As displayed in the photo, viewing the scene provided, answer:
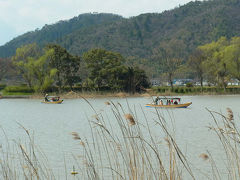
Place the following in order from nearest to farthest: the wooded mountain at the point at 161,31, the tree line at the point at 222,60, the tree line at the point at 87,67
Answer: the tree line at the point at 87,67
the tree line at the point at 222,60
the wooded mountain at the point at 161,31

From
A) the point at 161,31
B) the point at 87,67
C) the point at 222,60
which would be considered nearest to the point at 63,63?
the point at 87,67

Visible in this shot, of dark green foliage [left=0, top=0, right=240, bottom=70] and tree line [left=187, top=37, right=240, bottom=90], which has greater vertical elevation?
dark green foliage [left=0, top=0, right=240, bottom=70]

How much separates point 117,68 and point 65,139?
3918 centimetres

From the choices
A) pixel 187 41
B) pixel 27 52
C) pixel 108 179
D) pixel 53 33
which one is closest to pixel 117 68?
pixel 27 52

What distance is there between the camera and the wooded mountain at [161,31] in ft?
409

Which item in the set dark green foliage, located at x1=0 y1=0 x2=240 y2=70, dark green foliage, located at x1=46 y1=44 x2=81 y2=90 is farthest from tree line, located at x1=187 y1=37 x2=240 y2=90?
dark green foliage, located at x1=0 y1=0 x2=240 y2=70

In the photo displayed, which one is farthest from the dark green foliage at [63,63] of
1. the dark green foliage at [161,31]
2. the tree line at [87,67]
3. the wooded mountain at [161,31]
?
the wooded mountain at [161,31]

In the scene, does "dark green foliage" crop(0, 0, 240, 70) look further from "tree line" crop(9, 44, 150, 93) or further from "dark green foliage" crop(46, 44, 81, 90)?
"dark green foliage" crop(46, 44, 81, 90)

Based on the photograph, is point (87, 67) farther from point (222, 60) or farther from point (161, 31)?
point (161, 31)

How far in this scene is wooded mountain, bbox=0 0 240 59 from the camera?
125 metres

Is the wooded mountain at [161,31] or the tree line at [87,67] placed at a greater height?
the wooded mountain at [161,31]

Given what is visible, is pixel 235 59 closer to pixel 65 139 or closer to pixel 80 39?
pixel 65 139

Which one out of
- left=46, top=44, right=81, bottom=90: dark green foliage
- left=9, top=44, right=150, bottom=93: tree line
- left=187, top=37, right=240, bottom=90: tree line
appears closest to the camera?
left=9, top=44, right=150, bottom=93: tree line

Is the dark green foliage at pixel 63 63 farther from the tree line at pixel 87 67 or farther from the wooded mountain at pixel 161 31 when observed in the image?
the wooded mountain at pixel 161 31
